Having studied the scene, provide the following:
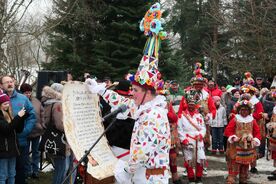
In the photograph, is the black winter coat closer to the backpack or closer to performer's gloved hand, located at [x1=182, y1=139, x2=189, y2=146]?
the backpack

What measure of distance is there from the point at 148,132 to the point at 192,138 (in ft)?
14.0

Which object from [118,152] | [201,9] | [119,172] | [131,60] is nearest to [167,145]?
[119,172]

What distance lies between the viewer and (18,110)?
22.3 feet

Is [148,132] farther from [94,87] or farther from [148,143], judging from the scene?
[94,87]

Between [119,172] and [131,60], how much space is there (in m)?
14.3

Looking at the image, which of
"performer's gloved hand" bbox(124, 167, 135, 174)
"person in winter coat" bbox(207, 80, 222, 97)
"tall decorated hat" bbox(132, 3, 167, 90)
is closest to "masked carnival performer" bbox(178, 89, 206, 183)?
"tall decorated hat" bbox(132, 3, 167, 90)

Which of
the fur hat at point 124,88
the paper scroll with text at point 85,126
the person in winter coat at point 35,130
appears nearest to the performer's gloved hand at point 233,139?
the fur hat at point 124,88

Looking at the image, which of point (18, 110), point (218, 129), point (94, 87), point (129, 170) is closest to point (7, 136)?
point (18, 110)

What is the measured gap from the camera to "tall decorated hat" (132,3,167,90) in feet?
14.3

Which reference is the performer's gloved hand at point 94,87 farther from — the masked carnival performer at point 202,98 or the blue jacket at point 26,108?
the masked carnival performer at point 202,98

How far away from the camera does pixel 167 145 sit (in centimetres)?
429

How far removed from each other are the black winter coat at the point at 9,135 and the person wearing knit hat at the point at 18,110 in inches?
33.4

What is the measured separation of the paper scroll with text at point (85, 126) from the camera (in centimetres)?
439

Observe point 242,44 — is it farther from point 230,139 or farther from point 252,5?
point 230,139
